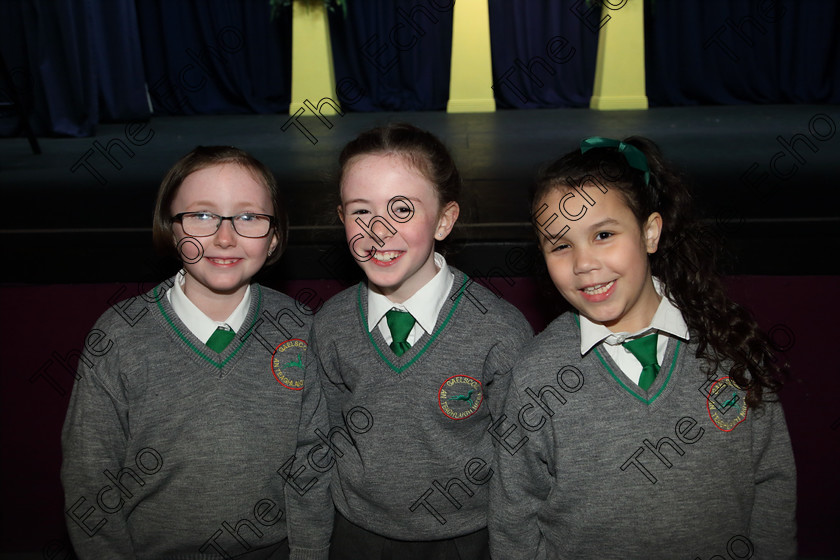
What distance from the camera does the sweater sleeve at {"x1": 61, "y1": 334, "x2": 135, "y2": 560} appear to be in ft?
3.73

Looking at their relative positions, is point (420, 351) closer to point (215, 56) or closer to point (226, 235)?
point (226, 235)

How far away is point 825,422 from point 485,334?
3.19 feet

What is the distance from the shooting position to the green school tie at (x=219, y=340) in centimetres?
121

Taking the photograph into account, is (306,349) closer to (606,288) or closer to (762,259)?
(606,288)

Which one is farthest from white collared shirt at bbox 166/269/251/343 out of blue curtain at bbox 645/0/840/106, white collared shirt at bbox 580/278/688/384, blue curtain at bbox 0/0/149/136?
blue curtain at bbox 645/0/840/106

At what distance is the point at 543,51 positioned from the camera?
4.37 meters

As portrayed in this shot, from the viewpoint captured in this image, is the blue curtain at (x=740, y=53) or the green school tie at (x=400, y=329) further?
the blue curtain at (x=740, y=53)

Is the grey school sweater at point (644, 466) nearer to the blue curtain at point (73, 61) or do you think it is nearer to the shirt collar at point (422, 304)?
the shirt collar at point (422, 304)

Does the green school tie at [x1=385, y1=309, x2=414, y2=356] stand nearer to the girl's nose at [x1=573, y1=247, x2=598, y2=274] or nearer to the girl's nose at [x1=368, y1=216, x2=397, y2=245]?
the girl's nose at [x1=368, y1=216, x2=397, y2=245]

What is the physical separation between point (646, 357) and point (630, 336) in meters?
0.04

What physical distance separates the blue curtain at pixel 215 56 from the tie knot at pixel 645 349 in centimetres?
392

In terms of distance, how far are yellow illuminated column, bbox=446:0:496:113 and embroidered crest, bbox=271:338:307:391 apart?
10.9ft

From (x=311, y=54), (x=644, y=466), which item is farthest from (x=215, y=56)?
(x=644, y=466)

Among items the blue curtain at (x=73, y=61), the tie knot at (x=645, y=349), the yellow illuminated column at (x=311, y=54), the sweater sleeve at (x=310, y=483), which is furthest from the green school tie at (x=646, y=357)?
the yellow illuminated column at (x=311, y=54)
